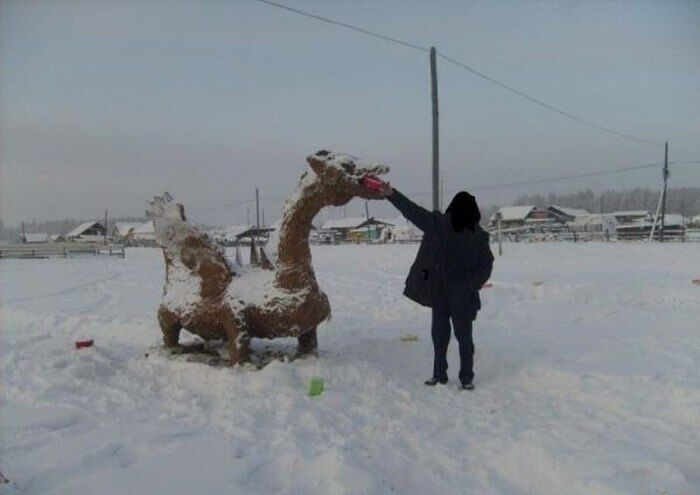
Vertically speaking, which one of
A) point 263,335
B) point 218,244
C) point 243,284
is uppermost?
point 218,244

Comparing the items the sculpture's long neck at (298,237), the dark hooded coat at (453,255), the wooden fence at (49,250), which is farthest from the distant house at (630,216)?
the sculpture's long neck at (298,237)

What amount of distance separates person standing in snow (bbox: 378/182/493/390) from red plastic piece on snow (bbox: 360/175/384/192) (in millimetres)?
20

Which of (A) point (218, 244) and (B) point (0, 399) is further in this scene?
(A) point (218, 244)

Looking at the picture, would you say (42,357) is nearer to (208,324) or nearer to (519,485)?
(208,324)

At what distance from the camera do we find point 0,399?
157 inches

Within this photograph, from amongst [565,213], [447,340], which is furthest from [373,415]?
[565,213]

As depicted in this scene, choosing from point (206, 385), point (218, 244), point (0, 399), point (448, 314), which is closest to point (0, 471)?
point (0, 399)

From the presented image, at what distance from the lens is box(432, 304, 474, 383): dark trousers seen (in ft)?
15.3

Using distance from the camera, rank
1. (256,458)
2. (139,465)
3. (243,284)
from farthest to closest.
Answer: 1. (243,284)
2. (256,458)
3. (139,465)

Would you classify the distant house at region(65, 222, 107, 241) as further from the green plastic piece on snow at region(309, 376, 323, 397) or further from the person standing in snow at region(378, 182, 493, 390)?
the person standing in snow at region(378, 182, 493, 390)

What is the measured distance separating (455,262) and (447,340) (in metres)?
0.73

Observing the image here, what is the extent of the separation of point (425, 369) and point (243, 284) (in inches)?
75.7

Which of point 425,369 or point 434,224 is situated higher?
point 434,224

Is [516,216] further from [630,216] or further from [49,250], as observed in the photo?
[49,250]
